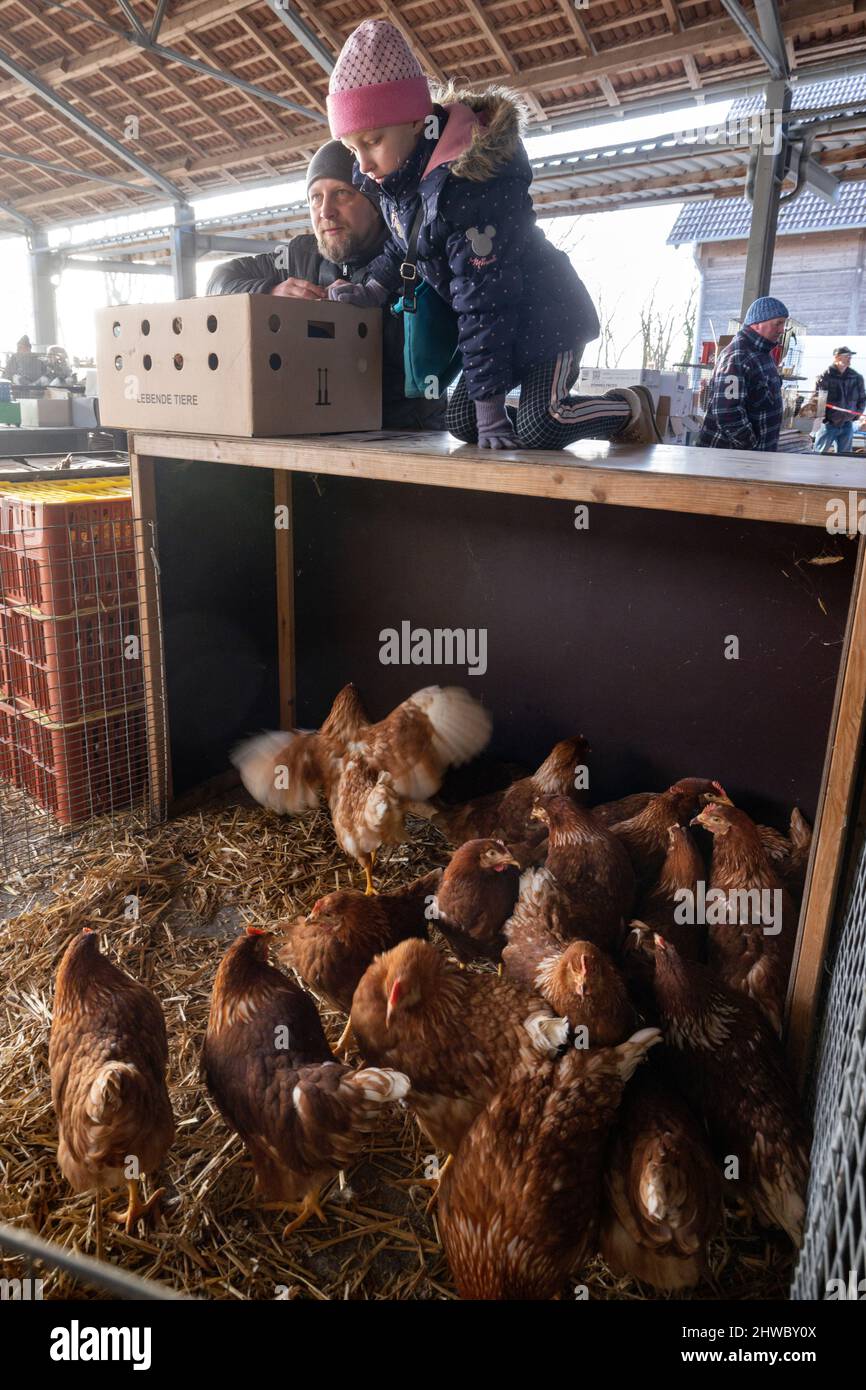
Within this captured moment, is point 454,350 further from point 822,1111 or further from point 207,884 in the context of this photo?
point 822,1111

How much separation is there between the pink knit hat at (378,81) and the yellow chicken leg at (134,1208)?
192cm

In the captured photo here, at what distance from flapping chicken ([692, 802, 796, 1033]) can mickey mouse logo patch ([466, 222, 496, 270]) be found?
109cm

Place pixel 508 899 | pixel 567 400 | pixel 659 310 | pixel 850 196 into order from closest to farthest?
pixel 508 899
pixel 567 400
pixel 659 310
pixel 850 196

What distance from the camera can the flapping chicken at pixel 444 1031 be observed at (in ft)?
3.66

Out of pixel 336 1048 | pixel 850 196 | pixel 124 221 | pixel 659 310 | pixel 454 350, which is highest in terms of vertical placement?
pixel 850 196

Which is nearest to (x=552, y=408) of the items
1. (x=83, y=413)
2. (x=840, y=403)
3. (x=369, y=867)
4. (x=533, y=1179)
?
(x=369, y=867)

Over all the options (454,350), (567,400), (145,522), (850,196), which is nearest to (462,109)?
(454,350)

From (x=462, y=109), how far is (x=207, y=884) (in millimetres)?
1761

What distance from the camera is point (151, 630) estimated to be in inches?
84.0

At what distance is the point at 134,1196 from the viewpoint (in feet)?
3.65

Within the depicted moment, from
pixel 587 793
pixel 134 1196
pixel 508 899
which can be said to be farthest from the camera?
pixel 587 793

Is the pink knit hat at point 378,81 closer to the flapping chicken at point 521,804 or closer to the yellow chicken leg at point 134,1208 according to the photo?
the flapping chicken at point 521,804

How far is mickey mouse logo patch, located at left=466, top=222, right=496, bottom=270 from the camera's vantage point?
1.49 m

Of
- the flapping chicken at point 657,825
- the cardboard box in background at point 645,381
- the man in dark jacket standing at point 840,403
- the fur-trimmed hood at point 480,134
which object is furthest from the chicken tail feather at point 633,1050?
the man in dark jacket standing at point 840,403
